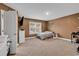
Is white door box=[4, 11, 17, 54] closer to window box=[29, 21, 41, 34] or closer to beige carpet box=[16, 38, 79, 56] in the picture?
beige carpet box=[16, 38, 79, 56]

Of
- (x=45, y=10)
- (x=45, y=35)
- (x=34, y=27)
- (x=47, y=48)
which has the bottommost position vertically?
(x=47, y=48)

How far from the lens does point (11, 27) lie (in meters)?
3.07

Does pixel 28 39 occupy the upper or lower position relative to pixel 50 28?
lower

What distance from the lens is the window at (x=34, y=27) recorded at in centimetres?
307

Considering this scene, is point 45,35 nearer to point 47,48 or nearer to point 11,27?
point 47,48

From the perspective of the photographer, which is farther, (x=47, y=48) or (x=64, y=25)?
(x=64, y=25)

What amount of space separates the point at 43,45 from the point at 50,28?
53 centimetres

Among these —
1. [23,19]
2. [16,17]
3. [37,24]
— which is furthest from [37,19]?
[16,17]

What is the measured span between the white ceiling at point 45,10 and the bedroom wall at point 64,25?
13 cm

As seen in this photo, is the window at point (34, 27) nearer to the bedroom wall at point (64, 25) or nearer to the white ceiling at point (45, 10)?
the white ceiling at point (45, 10)

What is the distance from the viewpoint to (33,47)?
9.86ft

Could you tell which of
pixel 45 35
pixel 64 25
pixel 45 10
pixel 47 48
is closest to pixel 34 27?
pixel 45 35

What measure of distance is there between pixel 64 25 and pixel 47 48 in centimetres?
82

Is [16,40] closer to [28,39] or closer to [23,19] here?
[28,39]
